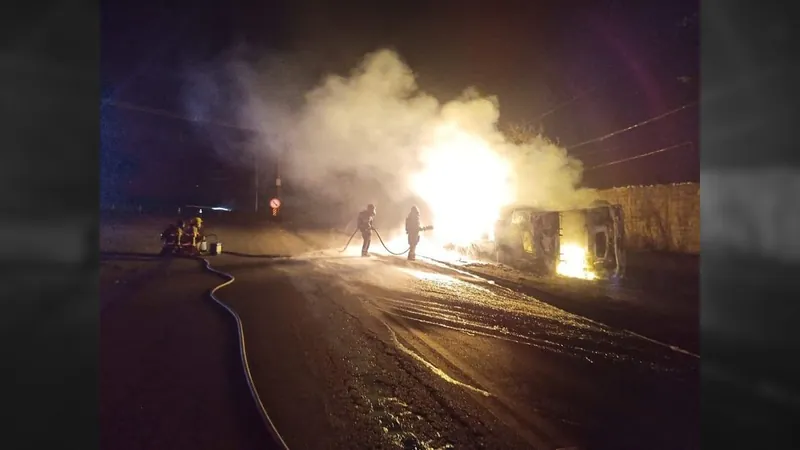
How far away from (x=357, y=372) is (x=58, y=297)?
250 cm

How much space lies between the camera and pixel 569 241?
8617mm

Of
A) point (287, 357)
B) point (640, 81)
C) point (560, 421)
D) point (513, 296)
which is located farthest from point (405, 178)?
point (560, 421)

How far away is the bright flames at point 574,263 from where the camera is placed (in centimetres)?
832

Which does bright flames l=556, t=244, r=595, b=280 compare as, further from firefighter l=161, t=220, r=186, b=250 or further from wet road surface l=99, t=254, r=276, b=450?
firefighter l=161, t=220, r=186, b=250

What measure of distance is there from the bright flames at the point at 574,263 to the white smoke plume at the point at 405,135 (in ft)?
8.32

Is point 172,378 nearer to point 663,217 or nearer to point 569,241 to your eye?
point 569,241

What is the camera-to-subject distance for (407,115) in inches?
471

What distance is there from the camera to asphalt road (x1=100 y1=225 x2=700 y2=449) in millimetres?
2900

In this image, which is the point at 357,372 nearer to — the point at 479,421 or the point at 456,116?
the point at 479,421

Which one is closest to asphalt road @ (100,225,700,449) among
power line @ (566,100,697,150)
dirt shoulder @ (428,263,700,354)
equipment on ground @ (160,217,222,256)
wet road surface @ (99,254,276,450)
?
wet road surface @ (99,254,276,450)

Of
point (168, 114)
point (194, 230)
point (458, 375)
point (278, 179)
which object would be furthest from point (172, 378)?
point (278, 179)

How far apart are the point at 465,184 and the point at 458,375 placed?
9055 mm

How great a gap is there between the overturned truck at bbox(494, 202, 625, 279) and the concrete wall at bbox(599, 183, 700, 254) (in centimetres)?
358

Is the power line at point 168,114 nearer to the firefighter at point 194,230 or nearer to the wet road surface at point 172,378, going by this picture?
the firefighter at point 194,230
